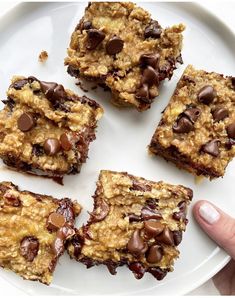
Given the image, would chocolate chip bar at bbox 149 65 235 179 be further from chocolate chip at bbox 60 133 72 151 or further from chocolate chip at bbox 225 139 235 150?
chocolate chip at bbox 60 133 72 151

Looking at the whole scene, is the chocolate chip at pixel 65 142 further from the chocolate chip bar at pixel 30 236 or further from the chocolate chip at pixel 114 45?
the chocolate chip at pixel 114 45

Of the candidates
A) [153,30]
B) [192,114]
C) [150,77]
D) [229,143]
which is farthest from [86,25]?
[229,143]

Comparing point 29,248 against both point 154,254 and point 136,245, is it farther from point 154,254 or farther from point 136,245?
point 154,254

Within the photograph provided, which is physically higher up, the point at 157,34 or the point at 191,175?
the point at 157,34

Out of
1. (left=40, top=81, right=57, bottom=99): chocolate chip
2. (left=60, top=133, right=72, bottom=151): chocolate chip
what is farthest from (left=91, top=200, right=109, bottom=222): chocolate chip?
(left=40, top=81, right=57, bottom=99): chocolate chip

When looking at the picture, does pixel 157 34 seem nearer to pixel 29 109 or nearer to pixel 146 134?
pixel 146 134

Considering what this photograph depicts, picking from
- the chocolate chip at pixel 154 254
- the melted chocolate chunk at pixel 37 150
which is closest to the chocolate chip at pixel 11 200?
the melted chocolate chunk at pixel 37 150

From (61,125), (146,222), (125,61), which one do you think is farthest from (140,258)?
(125,61)
